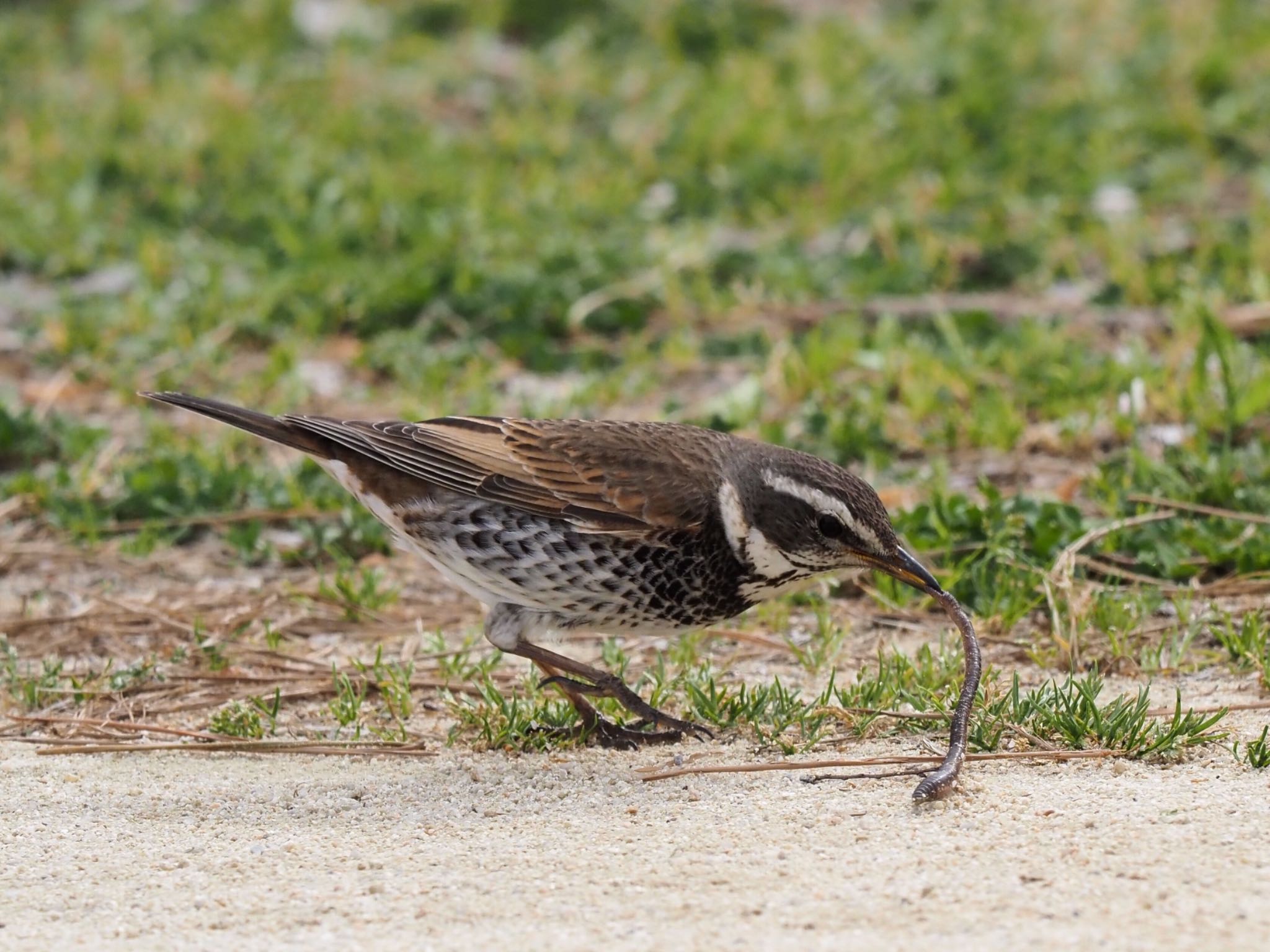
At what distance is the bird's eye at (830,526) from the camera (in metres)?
5.34

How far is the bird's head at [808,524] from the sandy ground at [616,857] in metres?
0.58

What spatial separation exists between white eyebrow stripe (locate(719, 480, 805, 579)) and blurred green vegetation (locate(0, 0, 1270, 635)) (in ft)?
3.74

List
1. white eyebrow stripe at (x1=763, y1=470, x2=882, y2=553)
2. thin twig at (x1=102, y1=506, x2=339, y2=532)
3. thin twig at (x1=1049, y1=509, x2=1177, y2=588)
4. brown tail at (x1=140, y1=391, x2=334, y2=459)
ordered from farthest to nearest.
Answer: thin twig at (x1=102, y1=506, x2=339, y2=532), thin twig at (x1=1049, y1=509, x2=1177, y2=588), brown tail at (x1=140, y1=391, x2=334, y2=459), white eyebrow stripe at (x1=763, y1=470, x2=882, y2=553)

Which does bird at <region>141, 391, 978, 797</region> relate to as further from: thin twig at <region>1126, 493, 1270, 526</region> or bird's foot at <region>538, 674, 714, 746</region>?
thin twig at <region>1126, 493, 1270, 526</region>

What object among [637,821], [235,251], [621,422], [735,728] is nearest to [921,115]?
[235,251]

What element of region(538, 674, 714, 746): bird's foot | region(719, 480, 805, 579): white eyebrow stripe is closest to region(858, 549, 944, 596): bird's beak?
region(719, 480, 805, 579): white eyebrow stripe

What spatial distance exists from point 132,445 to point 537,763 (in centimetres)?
378

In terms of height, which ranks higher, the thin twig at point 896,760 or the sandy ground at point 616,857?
the thin twig at point 896,760

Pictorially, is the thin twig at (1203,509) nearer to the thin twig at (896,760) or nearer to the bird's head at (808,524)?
the bird's head at (808,524)

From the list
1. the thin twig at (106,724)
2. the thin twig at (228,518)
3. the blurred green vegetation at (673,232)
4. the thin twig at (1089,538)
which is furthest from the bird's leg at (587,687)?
the thin twig at (228,518)

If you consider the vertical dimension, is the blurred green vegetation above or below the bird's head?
above

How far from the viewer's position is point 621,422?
5859mm

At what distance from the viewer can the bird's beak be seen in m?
5.36

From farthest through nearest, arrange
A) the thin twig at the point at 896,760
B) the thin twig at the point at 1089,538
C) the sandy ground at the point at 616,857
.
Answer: the thin twig at the point at 1089,538 → the thin twig at the point at 896,760 → the sandy ground at the point at 616,857
